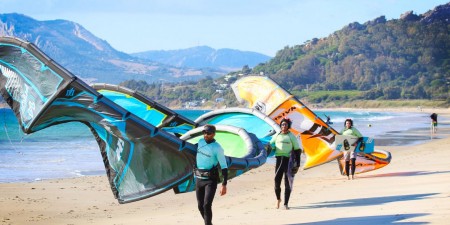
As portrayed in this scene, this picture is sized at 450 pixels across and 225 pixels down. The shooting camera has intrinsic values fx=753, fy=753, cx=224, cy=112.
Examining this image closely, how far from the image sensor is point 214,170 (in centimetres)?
1036

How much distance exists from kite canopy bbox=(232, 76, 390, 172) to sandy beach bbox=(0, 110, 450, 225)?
56 centimetres

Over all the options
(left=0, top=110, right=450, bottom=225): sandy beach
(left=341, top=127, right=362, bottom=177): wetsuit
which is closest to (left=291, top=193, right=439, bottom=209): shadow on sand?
(left=0, top=110, right=450, bottom=225): sandy beach

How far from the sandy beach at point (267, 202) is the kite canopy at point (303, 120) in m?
0.56

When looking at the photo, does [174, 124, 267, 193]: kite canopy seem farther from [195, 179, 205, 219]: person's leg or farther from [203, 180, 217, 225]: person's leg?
[203, 180, 217, 225]: person's leg

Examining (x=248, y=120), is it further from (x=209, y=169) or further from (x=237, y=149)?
(x=209, y=169)

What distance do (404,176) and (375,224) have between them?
7.78 meters

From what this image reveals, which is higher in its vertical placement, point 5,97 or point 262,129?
point 5,97

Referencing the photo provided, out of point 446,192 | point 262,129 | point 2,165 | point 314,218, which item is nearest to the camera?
point 314,218

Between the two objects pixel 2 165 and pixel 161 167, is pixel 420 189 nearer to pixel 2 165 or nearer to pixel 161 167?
pixel 161 167

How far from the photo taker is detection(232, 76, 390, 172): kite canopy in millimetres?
19250

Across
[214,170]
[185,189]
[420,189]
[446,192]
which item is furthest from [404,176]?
[214,170]

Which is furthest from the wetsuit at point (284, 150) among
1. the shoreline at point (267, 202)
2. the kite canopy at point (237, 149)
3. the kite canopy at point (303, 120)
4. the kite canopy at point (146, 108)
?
the kite canopy at point (303, 120)

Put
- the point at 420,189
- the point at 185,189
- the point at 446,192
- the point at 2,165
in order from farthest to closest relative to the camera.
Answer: the point at 2,165 < the point at 420,189 < the point at 446,192 < the point at 185,189

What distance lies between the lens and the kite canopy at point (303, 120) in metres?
19.2
